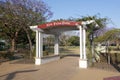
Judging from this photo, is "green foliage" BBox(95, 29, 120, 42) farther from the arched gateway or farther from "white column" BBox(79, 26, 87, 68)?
"white column" BBox(79, 26, 87, 68)

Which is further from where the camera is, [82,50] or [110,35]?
[110,35]

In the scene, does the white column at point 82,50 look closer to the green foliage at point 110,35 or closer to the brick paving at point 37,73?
the brick paving at point 37,73

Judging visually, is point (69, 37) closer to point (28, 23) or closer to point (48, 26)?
point (28, 23)

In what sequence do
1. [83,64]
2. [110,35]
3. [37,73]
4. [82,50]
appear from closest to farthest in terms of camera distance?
[37,73] < [83,64] < [82,50] < [110,35]

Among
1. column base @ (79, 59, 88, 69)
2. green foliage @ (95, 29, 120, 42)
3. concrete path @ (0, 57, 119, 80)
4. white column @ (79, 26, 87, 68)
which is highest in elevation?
green foliage @ (95, 29, 120, 42)

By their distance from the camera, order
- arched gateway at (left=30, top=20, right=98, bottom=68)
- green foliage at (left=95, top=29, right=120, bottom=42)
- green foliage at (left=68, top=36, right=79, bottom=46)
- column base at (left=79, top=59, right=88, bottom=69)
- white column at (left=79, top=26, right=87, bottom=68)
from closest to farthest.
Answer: column base at (left=79, top=59, right=88, bottom=69)
white column at (left=79, top=26, right=87, bottom=68)
arched gateway at (left=30, top=20, right=98, bottom=68)
green foliage at (left=95, top=29, right=120, bottom=42)
green foliage at (left=68, top=36, right=79, bottom=46)

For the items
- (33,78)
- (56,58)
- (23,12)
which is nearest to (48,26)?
(56,58)

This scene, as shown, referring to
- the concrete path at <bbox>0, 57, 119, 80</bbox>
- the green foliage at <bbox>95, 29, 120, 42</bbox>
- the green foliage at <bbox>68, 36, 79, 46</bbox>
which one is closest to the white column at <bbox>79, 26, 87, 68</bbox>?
the concrete path at <bbox>0, 57, 119, 80</bbox>

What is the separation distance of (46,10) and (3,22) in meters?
6.56

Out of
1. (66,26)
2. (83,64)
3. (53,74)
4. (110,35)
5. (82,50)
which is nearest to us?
(53,74)

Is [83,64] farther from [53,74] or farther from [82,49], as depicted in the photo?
[53,74]

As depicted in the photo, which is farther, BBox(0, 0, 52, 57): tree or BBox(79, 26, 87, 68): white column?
BBox(0, 0, 52, 57): tree

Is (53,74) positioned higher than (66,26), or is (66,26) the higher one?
(66,26)

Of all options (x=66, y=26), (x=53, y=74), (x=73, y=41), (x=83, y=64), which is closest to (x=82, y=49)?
(x=83, y=64)
